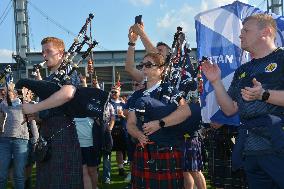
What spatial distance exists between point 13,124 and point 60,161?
9.86 feet

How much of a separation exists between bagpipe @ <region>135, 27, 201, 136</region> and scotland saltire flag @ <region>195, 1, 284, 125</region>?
118 centimetres

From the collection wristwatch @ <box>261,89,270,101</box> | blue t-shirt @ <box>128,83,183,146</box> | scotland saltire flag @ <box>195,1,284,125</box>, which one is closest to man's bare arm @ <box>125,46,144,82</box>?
scotland saltire flag @ <box>195,1,284,125</box>

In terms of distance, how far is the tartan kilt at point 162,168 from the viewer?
12.8ft

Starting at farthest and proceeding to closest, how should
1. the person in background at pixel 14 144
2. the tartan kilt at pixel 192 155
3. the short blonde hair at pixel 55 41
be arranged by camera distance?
the person in background at pixel 14 144
the tartan kilt at pixel 192 155
the short blonde hair at pixel 55 41

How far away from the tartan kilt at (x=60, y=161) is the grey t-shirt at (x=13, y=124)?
2.71m

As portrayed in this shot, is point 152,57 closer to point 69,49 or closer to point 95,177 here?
point 69,49

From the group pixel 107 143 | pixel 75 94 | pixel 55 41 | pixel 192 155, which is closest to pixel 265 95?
pixel 75 94

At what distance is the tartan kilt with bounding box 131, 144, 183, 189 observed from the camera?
3910 millimetres

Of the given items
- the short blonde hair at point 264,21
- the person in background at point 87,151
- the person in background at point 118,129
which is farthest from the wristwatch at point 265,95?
the person in background at point 118,129

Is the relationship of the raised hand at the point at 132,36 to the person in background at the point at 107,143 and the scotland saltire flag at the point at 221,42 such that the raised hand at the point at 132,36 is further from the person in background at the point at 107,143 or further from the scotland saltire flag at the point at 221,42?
the person in background at the point at 107,143

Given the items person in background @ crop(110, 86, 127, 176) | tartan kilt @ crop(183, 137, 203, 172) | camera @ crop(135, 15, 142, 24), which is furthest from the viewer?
person in background @ crop(110, 86, 127, 176)

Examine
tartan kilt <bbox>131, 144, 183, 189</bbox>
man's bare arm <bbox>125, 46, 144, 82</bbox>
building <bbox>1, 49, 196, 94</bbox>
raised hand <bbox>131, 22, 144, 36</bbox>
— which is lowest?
tartan kilt <bbox>131, 144, 183, 189</bbox>

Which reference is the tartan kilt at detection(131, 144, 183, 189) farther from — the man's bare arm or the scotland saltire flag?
the scotland saltire flag

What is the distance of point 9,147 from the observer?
672cm
